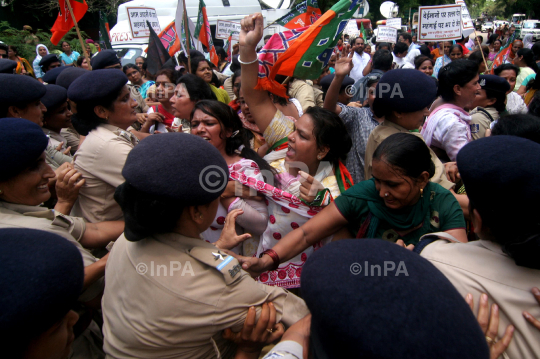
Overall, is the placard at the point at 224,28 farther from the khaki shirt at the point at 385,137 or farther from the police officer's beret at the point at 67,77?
the khaki shirt at the point at 385,137

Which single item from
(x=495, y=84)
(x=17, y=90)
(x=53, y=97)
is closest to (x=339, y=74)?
(x=495, y=84)

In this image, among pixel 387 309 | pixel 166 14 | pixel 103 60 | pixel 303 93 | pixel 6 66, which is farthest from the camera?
pixel 166 14

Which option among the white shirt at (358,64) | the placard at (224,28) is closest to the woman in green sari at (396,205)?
the white shirt at (358,64)

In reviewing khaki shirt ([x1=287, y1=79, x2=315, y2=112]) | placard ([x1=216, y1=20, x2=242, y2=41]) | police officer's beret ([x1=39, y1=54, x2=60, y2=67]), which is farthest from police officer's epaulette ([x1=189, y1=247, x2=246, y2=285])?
placard ([x1=216, y1=20, x2=242, y2=41])

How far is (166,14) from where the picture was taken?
1324 cm

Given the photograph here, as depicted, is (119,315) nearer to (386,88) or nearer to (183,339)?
(183,339)

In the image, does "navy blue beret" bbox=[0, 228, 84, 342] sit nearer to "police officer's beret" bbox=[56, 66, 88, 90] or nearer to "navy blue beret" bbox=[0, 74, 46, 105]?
"navy blue beret" bbox=[0, 74, 46, 105]

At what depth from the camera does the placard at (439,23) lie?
6574mm

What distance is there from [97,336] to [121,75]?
1.75 meters

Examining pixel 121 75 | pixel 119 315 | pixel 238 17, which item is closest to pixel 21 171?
pixel 119 315

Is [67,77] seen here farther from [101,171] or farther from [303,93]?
[303,93]

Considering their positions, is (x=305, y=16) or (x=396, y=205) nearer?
(x=396, y=205)

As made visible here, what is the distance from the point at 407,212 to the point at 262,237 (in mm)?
968

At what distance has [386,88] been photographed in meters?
2.53
